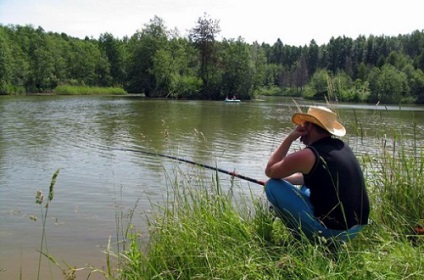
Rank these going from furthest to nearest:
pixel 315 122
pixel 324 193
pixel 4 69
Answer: pixel 4 69 < pixel 315 122 < pixel 324 193

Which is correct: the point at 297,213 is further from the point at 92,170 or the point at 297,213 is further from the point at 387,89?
the point at 387,89

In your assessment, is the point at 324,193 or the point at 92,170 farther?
the point at 92,170

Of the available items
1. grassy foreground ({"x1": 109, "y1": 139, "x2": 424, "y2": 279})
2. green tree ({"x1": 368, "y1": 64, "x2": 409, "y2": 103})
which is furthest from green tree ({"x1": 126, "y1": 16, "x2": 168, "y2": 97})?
grassy foreground ({"x1": 109, "y1": 139, "x2": 424, "y2": 279})

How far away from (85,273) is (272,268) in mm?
2557

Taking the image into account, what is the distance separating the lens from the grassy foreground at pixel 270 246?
8.99ft

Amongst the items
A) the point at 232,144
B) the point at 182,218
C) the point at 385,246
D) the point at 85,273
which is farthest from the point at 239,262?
the point at 232,144

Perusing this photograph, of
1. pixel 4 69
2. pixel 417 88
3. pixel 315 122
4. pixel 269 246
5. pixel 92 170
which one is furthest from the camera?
pixel 417 88

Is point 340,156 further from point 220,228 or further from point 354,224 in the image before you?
point 220,228

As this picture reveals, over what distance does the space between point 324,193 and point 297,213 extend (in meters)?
0.27

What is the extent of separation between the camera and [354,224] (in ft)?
11.2

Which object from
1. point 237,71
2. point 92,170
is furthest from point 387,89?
point 237,71

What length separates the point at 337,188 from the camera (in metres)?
3.27

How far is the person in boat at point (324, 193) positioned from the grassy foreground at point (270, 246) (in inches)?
5.4

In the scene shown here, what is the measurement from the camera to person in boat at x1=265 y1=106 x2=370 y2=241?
3.34 metres
